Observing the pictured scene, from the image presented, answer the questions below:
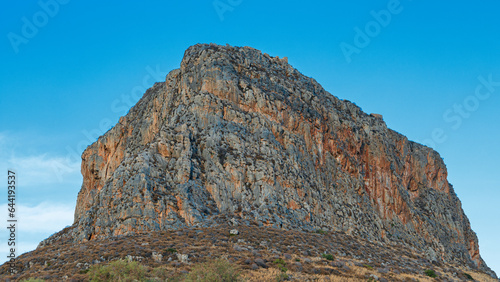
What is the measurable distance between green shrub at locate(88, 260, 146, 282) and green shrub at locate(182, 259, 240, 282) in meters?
A: 3.82

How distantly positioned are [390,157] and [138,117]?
54074 millimetres

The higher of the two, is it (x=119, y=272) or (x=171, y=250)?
(x=171, y=250)

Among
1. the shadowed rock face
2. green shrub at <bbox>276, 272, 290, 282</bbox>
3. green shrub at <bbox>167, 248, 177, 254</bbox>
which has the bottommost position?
green shrub at <bbox>276, 272, 290, 282</bbox>

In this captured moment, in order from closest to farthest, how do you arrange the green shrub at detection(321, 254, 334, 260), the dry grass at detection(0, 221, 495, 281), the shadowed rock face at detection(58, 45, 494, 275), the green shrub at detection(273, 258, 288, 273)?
1. the dry grass at detection(0, 221, 495, 281)
2. the green shrub at detection(273, 258, 288, 273)
3. the green shrub at detection(321, 254, 334, 260)
4. the shadowed rock face at detection(58, 45, 494, 275)

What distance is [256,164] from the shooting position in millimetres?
71375

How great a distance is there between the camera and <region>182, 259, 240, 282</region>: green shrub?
38781 millimetres

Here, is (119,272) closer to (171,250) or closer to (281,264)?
(171,250)

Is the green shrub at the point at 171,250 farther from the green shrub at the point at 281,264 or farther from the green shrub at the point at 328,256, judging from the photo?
the green shrub at the point at 328,256

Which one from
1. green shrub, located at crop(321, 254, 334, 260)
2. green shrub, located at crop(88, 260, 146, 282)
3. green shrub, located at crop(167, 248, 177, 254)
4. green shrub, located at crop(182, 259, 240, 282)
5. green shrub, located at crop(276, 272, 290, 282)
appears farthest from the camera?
green shrub, located at crop(321, 254, 334, 260)

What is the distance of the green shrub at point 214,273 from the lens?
127ft

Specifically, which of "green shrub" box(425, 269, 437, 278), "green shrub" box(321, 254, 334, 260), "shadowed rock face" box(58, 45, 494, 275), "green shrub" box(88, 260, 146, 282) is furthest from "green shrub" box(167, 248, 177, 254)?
"green shrub" box(425, 269, 437, 278)

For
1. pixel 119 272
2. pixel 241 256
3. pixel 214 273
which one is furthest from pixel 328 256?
pixel 119 272

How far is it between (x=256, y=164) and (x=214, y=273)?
32.9m

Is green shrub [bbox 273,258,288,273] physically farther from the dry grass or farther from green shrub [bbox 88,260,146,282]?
green shrub [bbox 88,260,146,282]
